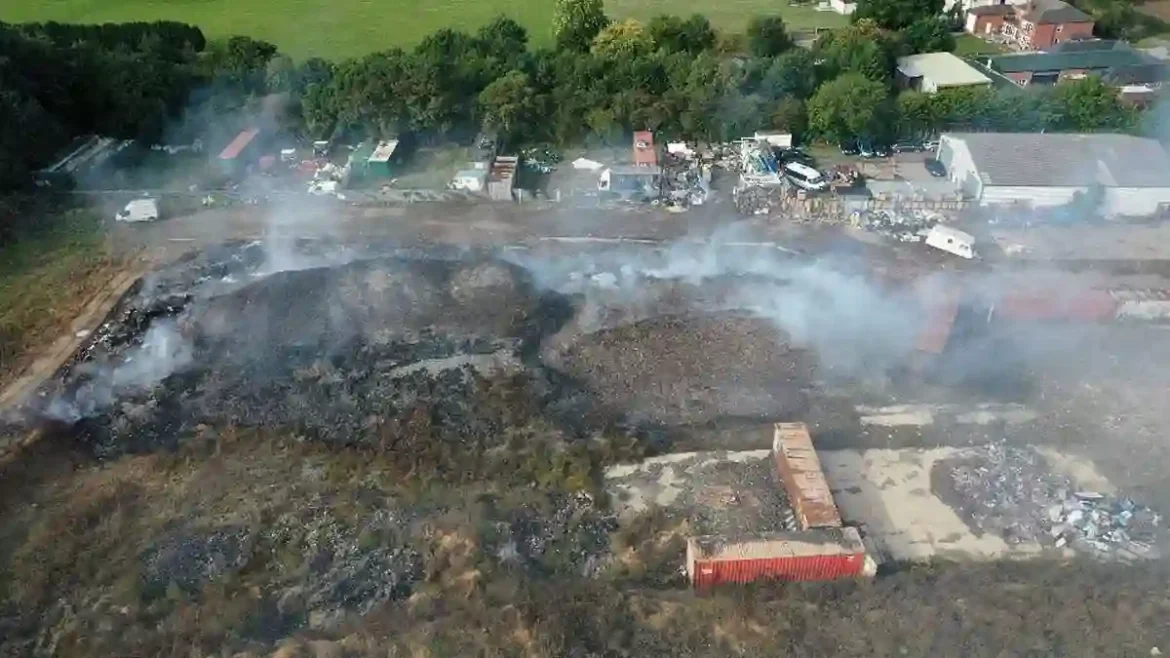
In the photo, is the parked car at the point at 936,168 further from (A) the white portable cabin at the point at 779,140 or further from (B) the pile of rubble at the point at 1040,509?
(B) the pile of rubble at the point at 1040,509

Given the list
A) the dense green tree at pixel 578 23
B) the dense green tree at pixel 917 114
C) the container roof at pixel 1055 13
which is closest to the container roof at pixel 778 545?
the dense green tree at pixel 917 114

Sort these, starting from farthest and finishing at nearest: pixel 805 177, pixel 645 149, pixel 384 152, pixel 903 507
→ pixel 645 149
pixel 384 152
pixel 805 177
pixel 903 507

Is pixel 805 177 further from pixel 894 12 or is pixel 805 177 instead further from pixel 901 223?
pixel 894 12

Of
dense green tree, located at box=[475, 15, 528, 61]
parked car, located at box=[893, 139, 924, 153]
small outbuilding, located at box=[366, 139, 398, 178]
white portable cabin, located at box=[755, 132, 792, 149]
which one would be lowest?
parked car, located at box=[893, 139, 924, 153]

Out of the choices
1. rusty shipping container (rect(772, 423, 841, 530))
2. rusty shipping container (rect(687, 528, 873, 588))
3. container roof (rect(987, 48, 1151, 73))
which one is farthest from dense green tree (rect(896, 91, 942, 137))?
rusty shipping container (rect(687, 528, 873, 588))

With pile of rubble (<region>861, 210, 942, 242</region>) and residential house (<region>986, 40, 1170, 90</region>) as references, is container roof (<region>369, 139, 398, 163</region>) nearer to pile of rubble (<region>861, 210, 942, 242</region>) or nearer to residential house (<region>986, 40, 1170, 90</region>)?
pile of rubble (<region>861, 210, 942, 242</region>)

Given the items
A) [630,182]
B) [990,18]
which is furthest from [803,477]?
[990,18]
